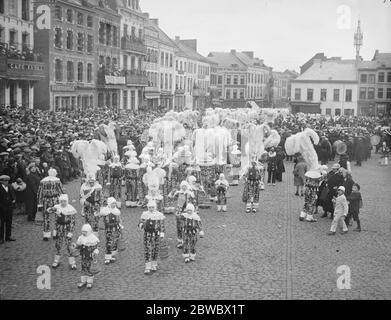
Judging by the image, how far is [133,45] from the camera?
49.3 meters

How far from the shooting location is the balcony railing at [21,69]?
2669 centimetres

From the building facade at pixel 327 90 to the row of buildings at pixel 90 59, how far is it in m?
13.7

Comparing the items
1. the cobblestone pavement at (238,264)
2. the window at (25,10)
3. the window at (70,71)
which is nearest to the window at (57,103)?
the window at (70,71)

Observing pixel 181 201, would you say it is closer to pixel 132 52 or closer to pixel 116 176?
pixel 116 176

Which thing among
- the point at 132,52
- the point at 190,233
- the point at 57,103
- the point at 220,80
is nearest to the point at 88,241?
the point at 190,233

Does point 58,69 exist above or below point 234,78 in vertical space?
below

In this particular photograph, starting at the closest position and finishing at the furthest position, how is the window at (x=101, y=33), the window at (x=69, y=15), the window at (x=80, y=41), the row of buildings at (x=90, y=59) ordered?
the row of buildings at (x=90, y=59) < the window at (x=69, y=15) < the window at (x=80, y=41) < the window at (x=101, y=33)

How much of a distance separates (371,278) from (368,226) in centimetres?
467

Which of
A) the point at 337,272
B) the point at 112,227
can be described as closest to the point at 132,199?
the point at 112,227

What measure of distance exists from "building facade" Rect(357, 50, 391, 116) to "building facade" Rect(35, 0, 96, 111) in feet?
103

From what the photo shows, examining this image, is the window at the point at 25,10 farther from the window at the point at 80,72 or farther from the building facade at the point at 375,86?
the building facade at the point at 375,86

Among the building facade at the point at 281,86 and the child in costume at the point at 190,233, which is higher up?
the building facade at the point at 281,86

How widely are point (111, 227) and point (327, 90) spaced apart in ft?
189
